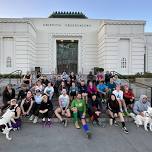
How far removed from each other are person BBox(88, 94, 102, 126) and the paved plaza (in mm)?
640

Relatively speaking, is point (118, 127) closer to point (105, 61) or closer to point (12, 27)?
point (105, 61)

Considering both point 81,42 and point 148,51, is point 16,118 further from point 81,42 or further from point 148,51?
point 148,51

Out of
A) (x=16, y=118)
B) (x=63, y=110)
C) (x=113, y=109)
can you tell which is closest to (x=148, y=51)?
(x=113, y=109)

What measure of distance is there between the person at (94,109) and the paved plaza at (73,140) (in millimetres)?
640

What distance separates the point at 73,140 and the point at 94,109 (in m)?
2.47

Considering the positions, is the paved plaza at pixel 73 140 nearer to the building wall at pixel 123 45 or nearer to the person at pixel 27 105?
the person at pixel 27 105

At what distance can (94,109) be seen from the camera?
1062cm

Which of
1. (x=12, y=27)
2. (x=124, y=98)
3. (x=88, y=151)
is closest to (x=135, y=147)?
(x=88, y=151)

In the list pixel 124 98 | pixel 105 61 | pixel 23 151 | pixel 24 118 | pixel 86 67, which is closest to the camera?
pixel 23 151

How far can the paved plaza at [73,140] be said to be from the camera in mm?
7641

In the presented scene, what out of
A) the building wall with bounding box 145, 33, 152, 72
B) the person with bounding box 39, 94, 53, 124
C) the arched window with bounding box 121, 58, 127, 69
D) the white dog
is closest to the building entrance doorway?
the arched window with bounding box 121, 58, 127, 69

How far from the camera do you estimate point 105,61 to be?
77.4ft

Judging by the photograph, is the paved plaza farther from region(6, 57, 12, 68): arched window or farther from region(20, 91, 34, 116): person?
region(6, 57, 12, 68): arched window

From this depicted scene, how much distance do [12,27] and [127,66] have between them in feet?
34.0
